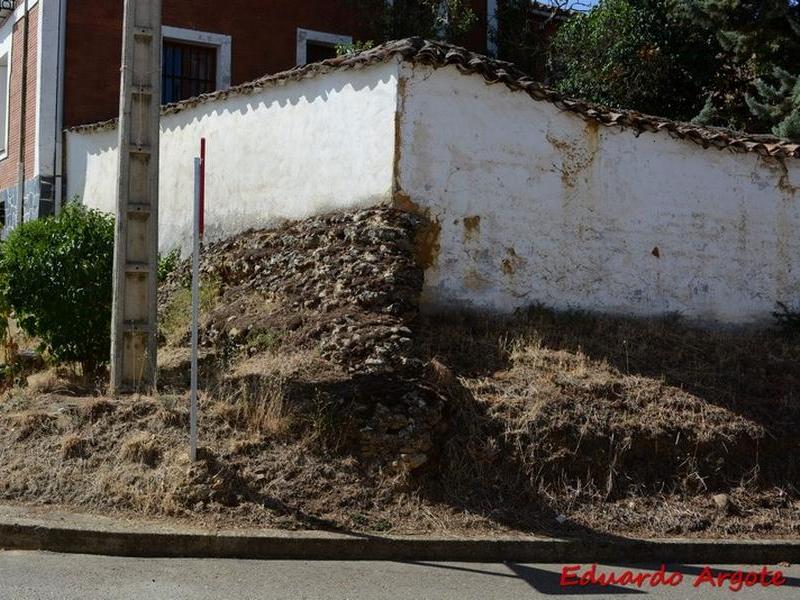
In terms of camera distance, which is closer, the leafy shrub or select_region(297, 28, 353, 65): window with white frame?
the leafy shrub

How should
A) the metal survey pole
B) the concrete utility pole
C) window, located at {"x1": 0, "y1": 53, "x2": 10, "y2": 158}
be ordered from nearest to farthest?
the metal survey pole
the concrete utility pole
window, located at {"x1": 0, "y1": 53, "x2": 10, "y2": 158}

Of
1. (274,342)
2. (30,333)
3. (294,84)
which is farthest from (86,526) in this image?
(294,84)

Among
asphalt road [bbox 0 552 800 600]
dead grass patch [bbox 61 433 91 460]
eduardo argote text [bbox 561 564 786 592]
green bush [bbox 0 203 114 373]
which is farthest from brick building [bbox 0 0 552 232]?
eduardo argote text [bbox 561 564 786 592]

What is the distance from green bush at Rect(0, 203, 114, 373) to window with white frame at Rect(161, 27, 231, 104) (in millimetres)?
7691

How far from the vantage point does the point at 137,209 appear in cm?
845

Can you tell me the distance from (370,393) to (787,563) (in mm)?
3336

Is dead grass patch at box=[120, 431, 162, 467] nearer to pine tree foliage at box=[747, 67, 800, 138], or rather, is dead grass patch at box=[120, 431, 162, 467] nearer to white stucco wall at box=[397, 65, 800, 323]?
white stucco wall at box=[397, 65, 800, 323]

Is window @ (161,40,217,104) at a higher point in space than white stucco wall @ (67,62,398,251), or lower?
higher

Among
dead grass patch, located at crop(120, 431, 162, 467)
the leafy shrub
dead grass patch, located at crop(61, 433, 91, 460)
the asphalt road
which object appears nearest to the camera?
the asphalt road

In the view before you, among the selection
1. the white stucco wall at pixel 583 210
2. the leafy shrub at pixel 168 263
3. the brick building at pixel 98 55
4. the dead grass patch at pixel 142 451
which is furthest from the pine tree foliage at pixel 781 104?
the dead grass patch at pixel 142 451

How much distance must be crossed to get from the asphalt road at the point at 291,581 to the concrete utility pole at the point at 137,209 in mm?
2284

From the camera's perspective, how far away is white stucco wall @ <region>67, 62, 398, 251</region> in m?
9.63

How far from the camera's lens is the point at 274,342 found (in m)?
8.78

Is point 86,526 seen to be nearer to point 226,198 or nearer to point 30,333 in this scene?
point 30,333
